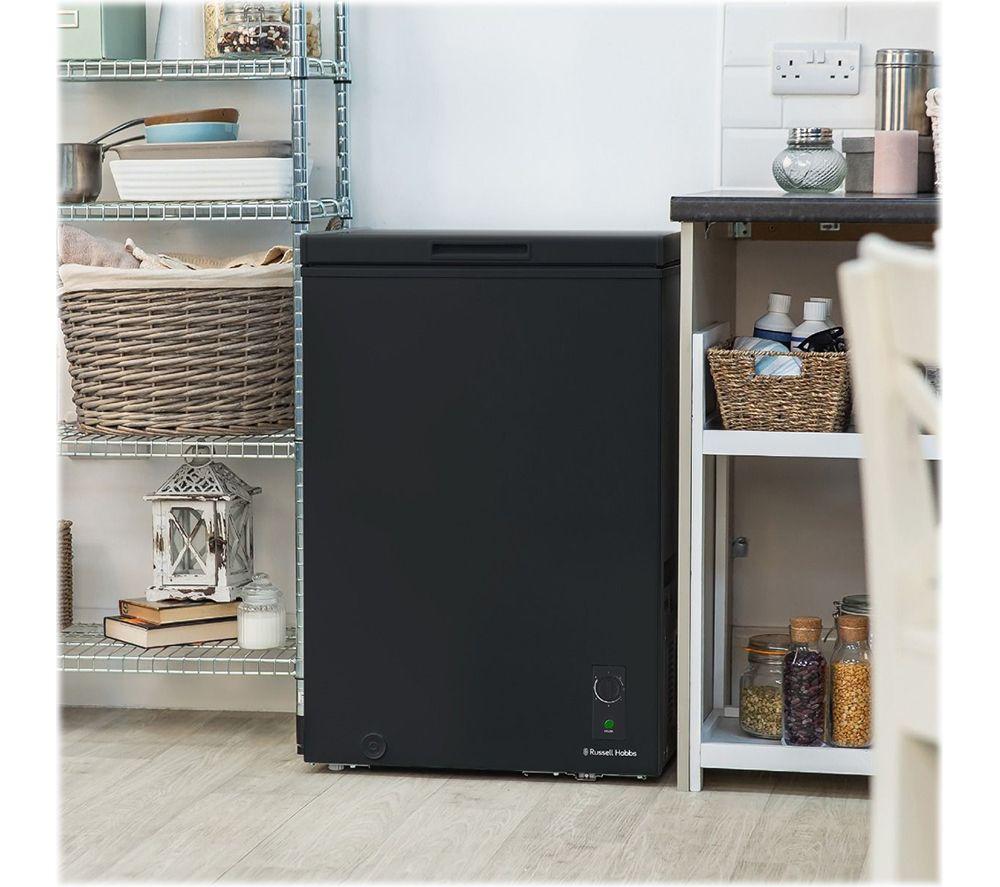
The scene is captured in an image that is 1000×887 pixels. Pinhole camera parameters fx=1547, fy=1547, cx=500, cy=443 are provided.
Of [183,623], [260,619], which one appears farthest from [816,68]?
[183,623]

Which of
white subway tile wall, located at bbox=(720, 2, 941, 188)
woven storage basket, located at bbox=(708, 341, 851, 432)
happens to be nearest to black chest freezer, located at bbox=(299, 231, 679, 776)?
woven storage basket, located at bbox=(708, 341, 851, 432)

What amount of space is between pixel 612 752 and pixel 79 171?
4.34ft

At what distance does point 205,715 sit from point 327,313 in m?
0.89

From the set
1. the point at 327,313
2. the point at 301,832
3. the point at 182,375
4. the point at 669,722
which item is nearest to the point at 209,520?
the point at 182,375

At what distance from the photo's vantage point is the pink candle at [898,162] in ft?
7.74

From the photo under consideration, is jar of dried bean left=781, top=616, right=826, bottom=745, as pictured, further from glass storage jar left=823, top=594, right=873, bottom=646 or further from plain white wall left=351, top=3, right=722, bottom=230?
plain white wall left=351, top=3, right=722, bottom=230

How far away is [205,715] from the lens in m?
2.86

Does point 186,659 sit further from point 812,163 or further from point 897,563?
point 897,563

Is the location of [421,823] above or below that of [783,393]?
below

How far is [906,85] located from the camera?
249 centimetres

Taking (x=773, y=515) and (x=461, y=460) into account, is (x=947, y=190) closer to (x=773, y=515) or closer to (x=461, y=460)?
(x=461, y=460)

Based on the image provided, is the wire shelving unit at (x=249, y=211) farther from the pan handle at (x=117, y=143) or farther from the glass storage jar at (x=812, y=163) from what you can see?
the glass storage jar at (x=812, y=163)

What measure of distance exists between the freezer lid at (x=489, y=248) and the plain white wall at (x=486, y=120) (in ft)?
1.19

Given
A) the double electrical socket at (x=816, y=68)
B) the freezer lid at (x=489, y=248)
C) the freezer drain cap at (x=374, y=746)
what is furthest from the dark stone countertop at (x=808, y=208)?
the freezer drain cap at (x=374, y=746)
